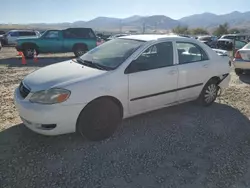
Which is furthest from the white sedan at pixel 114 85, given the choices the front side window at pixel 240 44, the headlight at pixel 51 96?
the front side window at pixel 240 44

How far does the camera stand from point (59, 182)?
3119mm

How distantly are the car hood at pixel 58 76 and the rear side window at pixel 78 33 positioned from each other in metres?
11.3

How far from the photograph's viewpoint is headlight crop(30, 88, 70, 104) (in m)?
3.66

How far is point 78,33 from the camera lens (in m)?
15.6

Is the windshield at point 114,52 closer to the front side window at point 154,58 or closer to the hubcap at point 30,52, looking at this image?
the front side window at point 154,58

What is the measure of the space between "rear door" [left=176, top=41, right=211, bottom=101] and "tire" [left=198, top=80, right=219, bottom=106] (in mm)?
177

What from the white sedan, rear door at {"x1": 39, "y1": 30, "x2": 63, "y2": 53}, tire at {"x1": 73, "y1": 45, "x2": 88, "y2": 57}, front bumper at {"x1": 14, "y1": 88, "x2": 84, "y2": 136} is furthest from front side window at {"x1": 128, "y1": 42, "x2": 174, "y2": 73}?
rear door at {"x1": 39, "y1": 30, "x2": 63, "y2": 53}

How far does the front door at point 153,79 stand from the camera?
4324 millimetres

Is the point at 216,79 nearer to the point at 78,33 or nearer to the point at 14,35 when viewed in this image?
the point at 78,33

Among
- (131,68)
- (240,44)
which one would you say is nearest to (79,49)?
(131,68)

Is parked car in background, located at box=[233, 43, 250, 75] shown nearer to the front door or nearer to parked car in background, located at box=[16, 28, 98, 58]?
the front door

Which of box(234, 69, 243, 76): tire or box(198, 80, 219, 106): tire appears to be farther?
box(234, 69, 243, 76): tire

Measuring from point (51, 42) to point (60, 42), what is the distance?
0.49 metres

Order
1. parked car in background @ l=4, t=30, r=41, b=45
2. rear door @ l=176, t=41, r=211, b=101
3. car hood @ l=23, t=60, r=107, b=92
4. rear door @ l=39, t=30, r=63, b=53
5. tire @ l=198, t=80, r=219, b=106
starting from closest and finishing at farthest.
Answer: car hood @ l=23, t=60, r=107, b=92 < rear door @ l=176, t=41, r=211, b=101 < tire @ l=198, t=80, r=219, b=106 < rear door @ l=39, t=30, r=63, b=53 < parked car in background @ l=4, t=30, r=41, b=45
